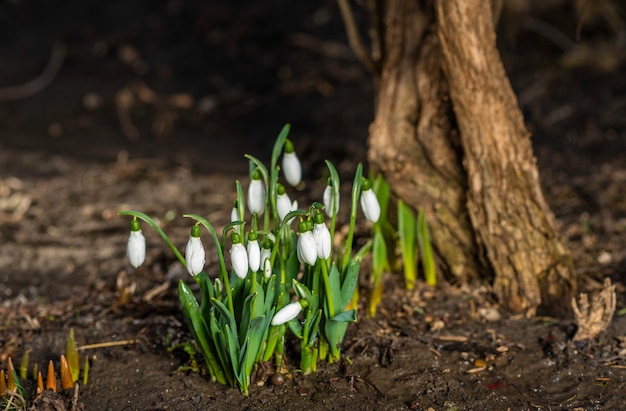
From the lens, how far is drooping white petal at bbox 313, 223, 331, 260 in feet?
7.41

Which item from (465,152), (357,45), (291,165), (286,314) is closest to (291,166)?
(291,165)

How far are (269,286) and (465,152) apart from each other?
A: 3.21ft

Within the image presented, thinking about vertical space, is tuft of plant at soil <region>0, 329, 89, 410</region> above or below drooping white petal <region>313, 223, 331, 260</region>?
below

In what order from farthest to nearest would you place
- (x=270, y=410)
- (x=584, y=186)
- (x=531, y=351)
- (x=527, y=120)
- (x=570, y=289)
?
(x=527, y=120) < (x=584, y=186) < (x=570, y=289) < (x=531, y=351) < (x=270, y=410)

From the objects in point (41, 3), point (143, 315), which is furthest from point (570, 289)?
point (41, 3)

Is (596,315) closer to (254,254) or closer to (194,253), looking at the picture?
(254,254)

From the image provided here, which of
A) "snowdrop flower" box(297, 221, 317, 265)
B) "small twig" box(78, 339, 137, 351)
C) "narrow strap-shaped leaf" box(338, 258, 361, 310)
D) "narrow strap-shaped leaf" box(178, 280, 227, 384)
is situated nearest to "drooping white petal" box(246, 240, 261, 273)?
"snowdrop flower" box(297, 221, 317, 265)

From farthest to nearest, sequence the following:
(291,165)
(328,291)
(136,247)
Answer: (291,165) → (328,291) → (136,247)

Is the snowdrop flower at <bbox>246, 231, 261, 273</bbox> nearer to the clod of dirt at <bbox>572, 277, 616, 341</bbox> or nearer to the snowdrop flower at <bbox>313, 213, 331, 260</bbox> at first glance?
the snowdrop flower at <bbox>313, 213, 331, 260</bbox>

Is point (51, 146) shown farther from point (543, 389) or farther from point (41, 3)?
point (543, 389)

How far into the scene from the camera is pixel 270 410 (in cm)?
247

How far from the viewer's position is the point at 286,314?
2305 millimetres

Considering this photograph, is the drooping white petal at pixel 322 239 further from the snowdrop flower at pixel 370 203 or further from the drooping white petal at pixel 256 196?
the drooping white petal at pixel 256 196

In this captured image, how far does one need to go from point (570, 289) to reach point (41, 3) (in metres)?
6.08
